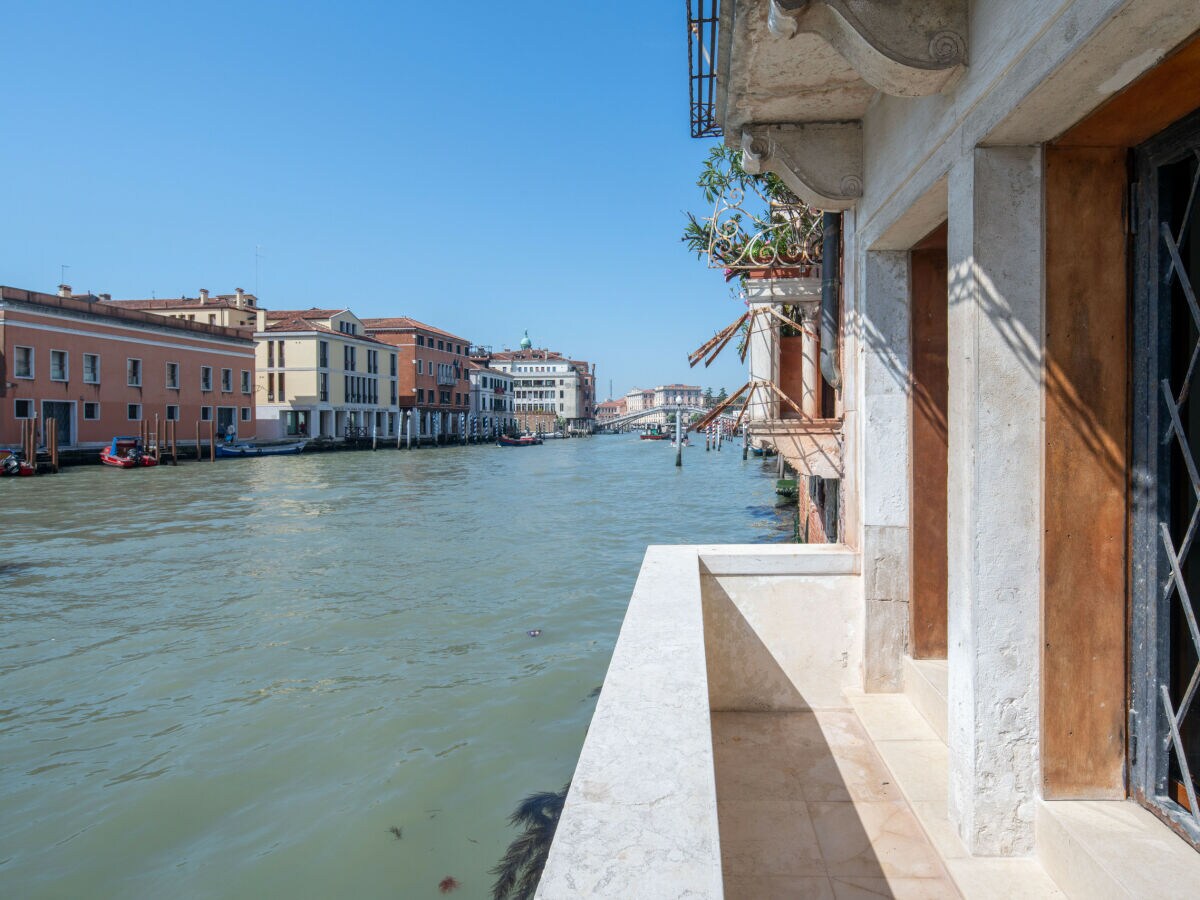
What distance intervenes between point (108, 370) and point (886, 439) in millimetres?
37925

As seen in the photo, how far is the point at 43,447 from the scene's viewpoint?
3014cm

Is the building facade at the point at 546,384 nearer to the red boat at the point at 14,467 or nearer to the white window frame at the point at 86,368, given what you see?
the white window frame at the point at 86,368

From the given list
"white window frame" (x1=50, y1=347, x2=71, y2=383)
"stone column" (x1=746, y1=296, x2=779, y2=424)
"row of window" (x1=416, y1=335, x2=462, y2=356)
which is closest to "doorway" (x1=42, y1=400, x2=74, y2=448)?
"white window frame" (x1=50, y1=347, x2=71, y2=383)

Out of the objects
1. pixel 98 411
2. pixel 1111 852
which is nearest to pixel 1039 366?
pixel 1111 852

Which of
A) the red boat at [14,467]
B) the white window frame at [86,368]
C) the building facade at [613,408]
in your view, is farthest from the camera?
the building facade at [613,408]

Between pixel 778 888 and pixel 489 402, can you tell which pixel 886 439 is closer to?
pixel 778 888


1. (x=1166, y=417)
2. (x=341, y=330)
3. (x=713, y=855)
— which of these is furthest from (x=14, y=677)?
(x=341, y=330)

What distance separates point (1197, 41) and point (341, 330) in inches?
2128

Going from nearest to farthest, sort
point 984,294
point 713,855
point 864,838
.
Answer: point 713,855
point 984,294
point 864,838

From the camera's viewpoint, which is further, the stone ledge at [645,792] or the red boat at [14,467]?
the red boat at [14,467]

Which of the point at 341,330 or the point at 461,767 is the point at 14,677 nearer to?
the point at 461,767

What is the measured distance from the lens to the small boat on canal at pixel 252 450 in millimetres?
38312

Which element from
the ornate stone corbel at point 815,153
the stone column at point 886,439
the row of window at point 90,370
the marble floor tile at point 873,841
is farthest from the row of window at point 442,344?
the marble floor tile at point 873,841

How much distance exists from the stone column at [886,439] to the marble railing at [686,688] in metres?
0.16
